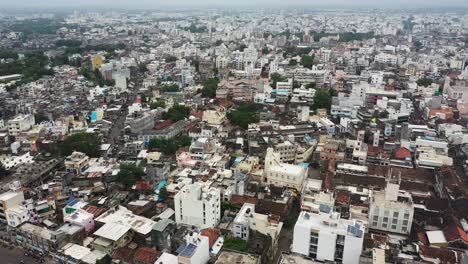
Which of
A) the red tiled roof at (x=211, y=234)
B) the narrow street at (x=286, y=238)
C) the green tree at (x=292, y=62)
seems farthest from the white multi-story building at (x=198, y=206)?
the green tree at (x=292, y=62)

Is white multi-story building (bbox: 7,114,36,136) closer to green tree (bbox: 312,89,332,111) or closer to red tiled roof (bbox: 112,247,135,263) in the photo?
red tiled roof (bbox: 112,247,135,263)

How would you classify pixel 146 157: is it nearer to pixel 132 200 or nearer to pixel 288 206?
pixel 132 200

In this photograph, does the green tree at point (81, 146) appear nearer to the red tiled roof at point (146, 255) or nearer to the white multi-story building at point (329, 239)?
the red tiled roof at point (146, 255)

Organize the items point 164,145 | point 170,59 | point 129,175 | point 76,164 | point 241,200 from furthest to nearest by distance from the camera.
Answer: point 170,59
point 164,145
point 76,164
point 129,175
point 241,200

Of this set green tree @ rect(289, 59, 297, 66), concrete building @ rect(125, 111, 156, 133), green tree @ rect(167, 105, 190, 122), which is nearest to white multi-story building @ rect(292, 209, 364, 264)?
concrete building @ rect(125, 111, 156, 133)

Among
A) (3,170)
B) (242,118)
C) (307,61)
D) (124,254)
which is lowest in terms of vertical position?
(124,254)

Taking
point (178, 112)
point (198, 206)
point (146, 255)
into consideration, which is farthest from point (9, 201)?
point (178, 112)

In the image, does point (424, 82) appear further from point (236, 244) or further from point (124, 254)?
point (124, 254)
